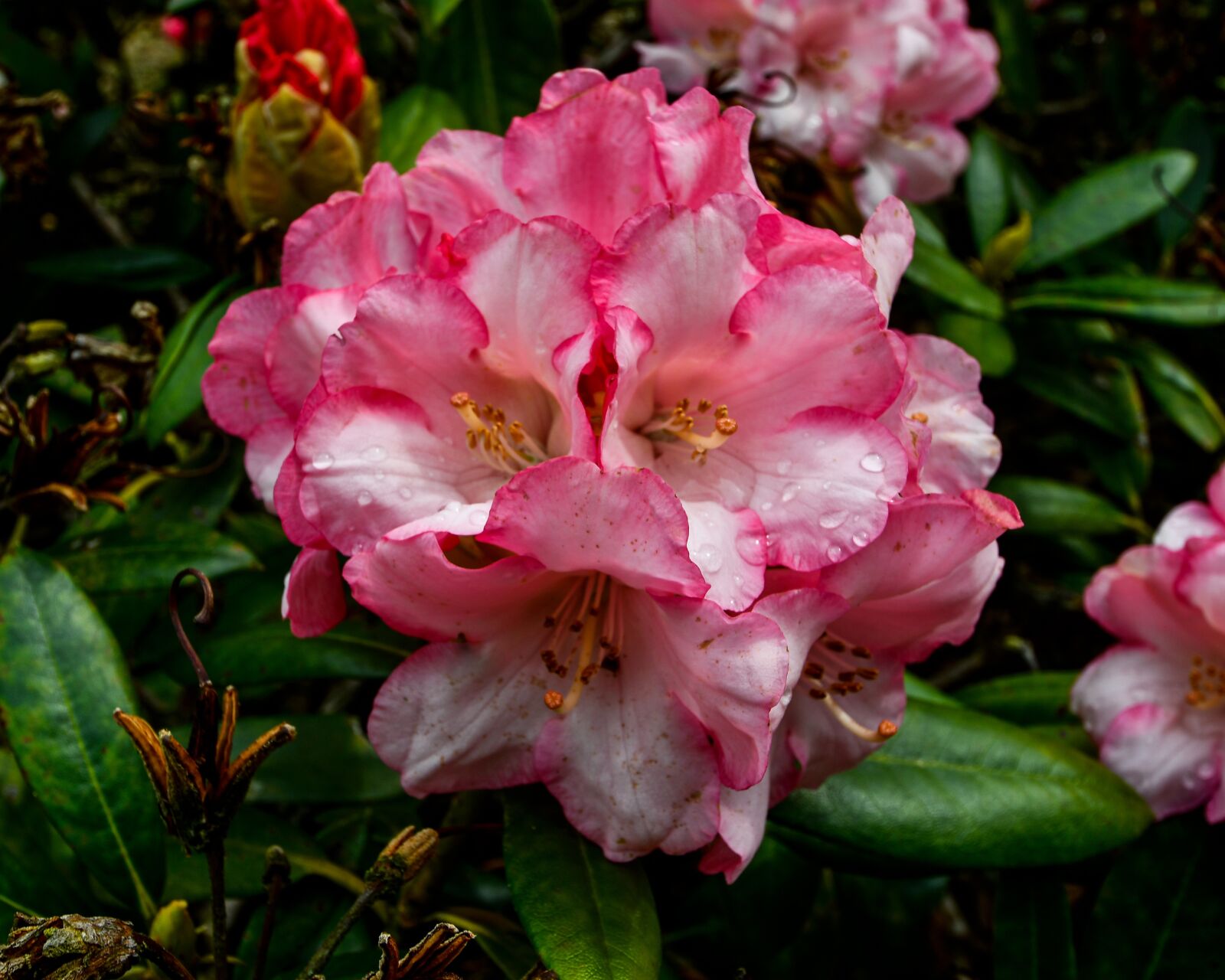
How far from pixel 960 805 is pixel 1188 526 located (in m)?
0.42

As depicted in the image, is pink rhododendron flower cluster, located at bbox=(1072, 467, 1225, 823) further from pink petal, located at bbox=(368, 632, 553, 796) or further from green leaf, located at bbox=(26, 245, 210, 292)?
green leaf, located at bbox=(26, 245, 210, 292)

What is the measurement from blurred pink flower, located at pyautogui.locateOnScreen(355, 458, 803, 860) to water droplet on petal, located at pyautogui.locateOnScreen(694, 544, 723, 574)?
24 mm

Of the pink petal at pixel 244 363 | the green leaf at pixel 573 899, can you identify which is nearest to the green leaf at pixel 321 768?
the green leaf at pixel 573 899

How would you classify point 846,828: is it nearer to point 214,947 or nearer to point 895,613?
point 895,613

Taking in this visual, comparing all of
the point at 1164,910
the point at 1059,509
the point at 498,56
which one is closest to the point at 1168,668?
the point at 1164,910

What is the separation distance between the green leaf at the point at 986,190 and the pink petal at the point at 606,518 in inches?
45.1

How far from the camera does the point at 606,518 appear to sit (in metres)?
0.62

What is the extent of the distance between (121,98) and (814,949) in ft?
5.59

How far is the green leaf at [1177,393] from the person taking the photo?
5.04ft

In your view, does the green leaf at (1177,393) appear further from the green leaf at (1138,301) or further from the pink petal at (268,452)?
the pink petal at (268,452)

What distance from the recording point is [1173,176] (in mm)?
1528

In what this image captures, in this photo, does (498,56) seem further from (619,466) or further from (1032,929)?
(1032,929)

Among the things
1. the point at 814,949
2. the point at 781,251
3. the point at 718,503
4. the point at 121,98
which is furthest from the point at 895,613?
the point at 121,98

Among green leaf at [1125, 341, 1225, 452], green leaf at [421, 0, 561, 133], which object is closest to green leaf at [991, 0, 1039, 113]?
green leaf at [1125, 341, 1225, 452]
